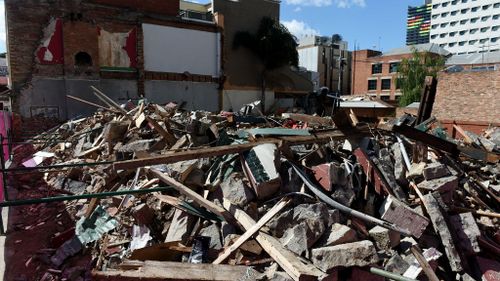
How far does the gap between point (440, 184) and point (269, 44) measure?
2323cm

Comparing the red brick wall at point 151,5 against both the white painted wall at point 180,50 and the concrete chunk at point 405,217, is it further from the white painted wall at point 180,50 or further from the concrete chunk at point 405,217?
the concrete chunk at point 405,217

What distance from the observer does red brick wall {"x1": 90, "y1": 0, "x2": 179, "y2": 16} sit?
776 inches

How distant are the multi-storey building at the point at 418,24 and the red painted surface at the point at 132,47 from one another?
15123 cm

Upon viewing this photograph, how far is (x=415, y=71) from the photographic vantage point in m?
40.6

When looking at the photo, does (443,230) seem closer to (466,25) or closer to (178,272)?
(178,272)

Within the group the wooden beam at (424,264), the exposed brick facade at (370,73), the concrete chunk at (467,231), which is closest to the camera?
the wooden beam at (424,264)

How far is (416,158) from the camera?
580 centimetres

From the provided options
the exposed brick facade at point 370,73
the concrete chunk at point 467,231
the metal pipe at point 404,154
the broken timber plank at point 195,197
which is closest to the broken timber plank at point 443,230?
the concrete chunk at point 467,231

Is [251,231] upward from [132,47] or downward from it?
downward

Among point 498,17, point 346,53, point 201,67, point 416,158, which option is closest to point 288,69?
point 201,67

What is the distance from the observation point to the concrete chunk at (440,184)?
16.1 feet

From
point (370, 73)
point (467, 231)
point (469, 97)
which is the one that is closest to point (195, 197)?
point (467, 231)

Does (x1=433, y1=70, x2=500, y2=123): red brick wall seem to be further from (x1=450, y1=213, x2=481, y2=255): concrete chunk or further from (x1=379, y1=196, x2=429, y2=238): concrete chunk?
(x1=379, y1=196, x2=429, y2=238): concrete chunk

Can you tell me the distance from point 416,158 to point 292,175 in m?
2.26
